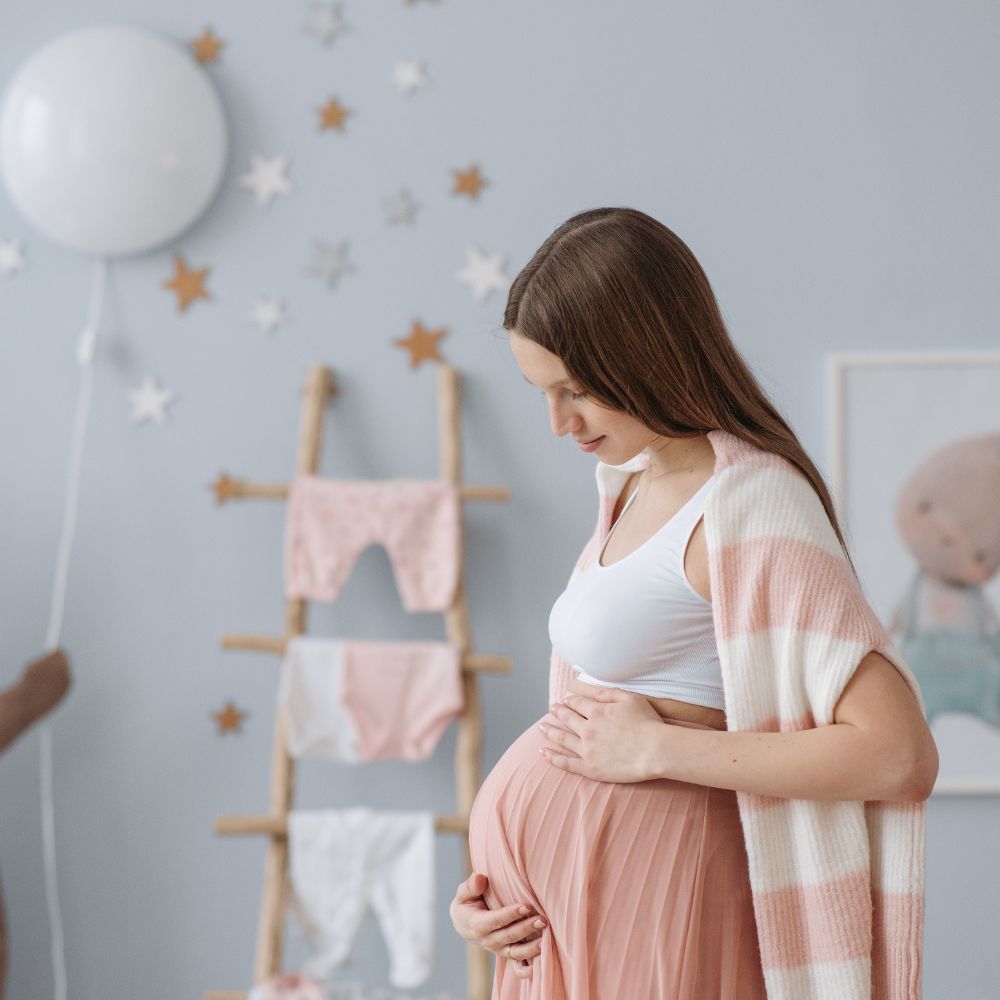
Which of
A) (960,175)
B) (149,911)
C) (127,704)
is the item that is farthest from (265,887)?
(960,175)

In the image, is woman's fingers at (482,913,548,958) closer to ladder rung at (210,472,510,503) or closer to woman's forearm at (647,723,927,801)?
woman's forearm at (647,723,927,801)

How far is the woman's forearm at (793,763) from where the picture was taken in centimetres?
86

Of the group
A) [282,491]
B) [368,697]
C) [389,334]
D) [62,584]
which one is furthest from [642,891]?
[62,584]

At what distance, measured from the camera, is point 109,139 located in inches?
71.7

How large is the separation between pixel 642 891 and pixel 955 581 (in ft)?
3.71

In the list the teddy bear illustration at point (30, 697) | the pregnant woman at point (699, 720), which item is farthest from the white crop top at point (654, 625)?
the teddy bear illustration at point (30, 697)

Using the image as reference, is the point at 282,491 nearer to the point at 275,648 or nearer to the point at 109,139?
the point at 275,648

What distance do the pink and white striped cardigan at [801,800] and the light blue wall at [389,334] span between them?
1023 mm

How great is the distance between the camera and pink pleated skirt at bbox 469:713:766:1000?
945 mm

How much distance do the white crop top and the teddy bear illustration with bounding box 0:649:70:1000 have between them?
111 centimetres

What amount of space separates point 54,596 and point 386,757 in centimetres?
65

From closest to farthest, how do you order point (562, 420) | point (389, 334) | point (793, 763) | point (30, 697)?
point (793, 763), point (562, 420), point (30, 697), point (389, 334)

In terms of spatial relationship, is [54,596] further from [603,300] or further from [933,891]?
[933,891]

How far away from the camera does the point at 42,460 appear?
1.98 metres
